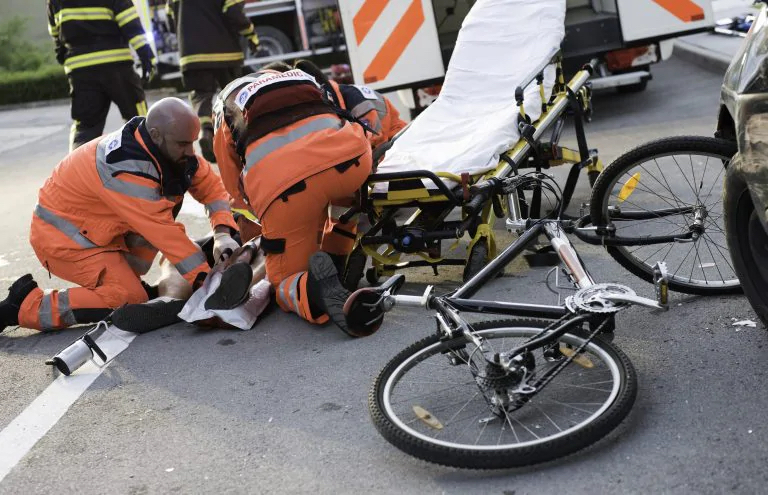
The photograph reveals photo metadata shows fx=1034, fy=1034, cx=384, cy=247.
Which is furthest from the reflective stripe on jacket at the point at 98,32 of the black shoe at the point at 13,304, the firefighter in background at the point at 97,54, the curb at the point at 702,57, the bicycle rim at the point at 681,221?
the curb at the point at 702,57

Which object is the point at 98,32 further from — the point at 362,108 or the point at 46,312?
the point at 46,312

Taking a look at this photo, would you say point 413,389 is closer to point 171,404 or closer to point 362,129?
point 171,404

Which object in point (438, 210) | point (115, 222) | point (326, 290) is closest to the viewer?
point (326, 290)

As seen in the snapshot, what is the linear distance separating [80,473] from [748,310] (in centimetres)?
275

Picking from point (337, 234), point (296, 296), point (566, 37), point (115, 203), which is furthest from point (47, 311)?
point (566, 37)

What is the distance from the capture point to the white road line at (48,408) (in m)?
4.09

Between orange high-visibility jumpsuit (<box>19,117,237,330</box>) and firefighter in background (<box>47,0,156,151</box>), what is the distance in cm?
343

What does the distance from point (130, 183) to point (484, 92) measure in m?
2.11

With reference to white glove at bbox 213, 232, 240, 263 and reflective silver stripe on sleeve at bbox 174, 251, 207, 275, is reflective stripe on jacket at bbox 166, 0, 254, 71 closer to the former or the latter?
white glove at bbox 213, 232, 240, 263

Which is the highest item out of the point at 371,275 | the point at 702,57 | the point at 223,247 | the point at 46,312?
the point at 223,247

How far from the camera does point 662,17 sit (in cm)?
832

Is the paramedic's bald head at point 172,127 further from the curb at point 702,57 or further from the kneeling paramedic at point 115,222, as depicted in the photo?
the curb at point 702,57

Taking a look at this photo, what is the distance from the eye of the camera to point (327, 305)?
4.75 m

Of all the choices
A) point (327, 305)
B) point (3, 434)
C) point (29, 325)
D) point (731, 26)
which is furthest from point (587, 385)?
point (731, 26)
